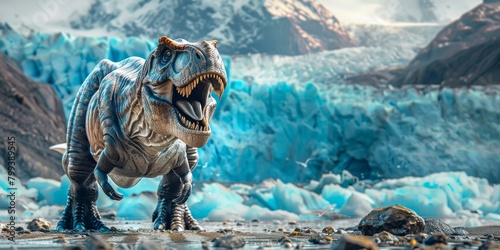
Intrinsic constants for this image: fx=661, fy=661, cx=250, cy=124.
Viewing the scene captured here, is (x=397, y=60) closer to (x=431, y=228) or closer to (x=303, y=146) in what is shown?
(x=303, y=146)

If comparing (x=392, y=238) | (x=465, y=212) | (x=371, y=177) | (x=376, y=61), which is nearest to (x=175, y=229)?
(x=392, y=238)

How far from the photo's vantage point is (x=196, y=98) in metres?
4.55

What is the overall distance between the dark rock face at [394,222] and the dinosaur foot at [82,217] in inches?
93.4

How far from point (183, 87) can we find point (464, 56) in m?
32.3

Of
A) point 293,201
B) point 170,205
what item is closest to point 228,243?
point 170,205

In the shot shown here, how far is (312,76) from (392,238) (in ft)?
98.0

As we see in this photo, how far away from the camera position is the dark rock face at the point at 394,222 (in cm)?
561

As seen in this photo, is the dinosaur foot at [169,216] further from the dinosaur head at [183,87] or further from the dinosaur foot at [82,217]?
the dinosaur head at [183,87]

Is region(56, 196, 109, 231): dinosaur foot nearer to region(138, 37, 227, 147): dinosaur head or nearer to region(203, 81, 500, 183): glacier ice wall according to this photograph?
region(138, 37, 227, 147): dinosaur head

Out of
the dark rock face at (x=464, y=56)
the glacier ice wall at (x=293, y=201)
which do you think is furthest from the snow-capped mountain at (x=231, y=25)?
the glacier ice wall at (x=293, y=201)

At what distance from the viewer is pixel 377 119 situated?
25.0 metres

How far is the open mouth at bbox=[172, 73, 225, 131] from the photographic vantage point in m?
4.36

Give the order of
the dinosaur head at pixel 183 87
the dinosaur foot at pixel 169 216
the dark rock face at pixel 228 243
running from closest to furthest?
1. the dark rock face at pixel 228 243
2. the dinosaur head at pixel 183 87
3. the dinosaur foot at pixel 169 216

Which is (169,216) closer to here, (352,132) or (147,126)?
(147,126)
